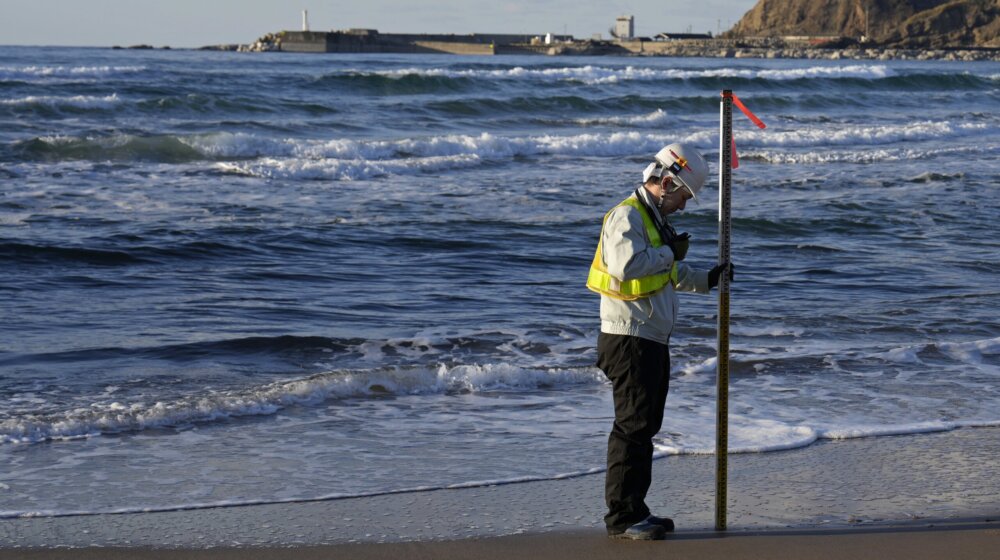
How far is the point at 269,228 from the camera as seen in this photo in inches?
570

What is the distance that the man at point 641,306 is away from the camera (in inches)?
179

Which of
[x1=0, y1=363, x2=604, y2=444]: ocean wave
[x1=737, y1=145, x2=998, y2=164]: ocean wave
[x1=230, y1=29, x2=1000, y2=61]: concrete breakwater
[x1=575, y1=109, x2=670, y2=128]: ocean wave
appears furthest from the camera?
[x1=230, y1=29, x2=1000, y2=61]: concrete breakwater

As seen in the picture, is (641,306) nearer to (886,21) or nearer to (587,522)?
(587,522)

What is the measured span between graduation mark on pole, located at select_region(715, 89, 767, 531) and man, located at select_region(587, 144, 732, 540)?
7cm

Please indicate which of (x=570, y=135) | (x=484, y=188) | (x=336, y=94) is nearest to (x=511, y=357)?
(x=484, y=188)

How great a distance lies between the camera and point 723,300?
480 centimetres

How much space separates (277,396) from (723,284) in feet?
10.8

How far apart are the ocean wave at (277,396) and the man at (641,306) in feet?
9.15

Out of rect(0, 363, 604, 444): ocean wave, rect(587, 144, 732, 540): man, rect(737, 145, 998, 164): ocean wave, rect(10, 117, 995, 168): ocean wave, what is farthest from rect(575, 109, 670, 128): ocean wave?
rect(587, 144, 732, 540): man

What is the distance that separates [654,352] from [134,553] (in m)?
2.08

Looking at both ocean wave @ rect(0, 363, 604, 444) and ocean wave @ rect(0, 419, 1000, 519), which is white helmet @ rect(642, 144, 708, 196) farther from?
ocean wave @ rect(0, 363, 604, 444)

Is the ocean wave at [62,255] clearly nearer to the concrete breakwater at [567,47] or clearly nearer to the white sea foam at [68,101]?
the white sea foam at [68,101]

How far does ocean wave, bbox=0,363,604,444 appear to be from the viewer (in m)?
6.51

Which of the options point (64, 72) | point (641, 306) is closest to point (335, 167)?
point (641, 306)
